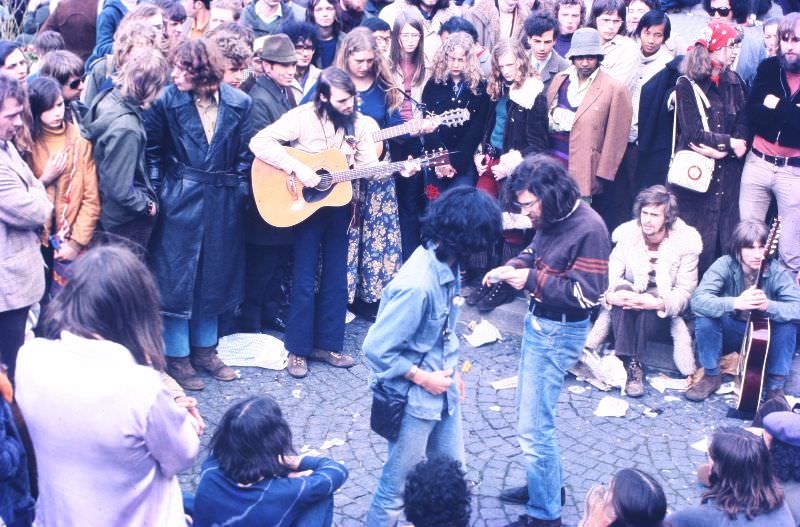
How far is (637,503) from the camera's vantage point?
3889 millimetres

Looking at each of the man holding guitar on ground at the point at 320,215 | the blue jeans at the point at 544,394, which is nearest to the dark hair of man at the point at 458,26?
the man holding guitar on ground at the point at 320,215

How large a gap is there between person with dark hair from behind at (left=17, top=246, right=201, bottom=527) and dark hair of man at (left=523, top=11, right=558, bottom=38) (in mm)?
5429

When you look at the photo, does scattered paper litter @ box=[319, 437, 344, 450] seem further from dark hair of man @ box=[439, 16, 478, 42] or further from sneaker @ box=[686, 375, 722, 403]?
dark hair of man @ box=[439, 16, 478, 42]

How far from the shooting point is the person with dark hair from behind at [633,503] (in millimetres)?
3893

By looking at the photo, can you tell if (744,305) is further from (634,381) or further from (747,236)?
(634,381)

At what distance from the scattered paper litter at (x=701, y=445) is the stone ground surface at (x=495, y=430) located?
0.10ft

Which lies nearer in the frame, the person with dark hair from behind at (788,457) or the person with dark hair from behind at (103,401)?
the person with dark hair from behind at (103,401)

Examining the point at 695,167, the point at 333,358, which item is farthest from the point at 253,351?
the point at 695,167

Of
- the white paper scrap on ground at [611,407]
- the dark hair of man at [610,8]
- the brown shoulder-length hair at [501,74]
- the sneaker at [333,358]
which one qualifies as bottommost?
the white paper scrap on ground at [611,407]

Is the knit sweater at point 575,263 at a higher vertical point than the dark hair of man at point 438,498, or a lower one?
higher

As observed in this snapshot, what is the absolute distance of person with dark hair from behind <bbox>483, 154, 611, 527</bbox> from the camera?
478 centimetres

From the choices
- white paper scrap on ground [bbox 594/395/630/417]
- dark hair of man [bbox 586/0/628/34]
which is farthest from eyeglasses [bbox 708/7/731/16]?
white paper scrap on ground [bbox 594/395/630/417]

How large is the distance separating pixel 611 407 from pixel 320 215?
2.42 m

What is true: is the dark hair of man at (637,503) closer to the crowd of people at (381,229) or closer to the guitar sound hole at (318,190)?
the crowd of people at (381,229)
